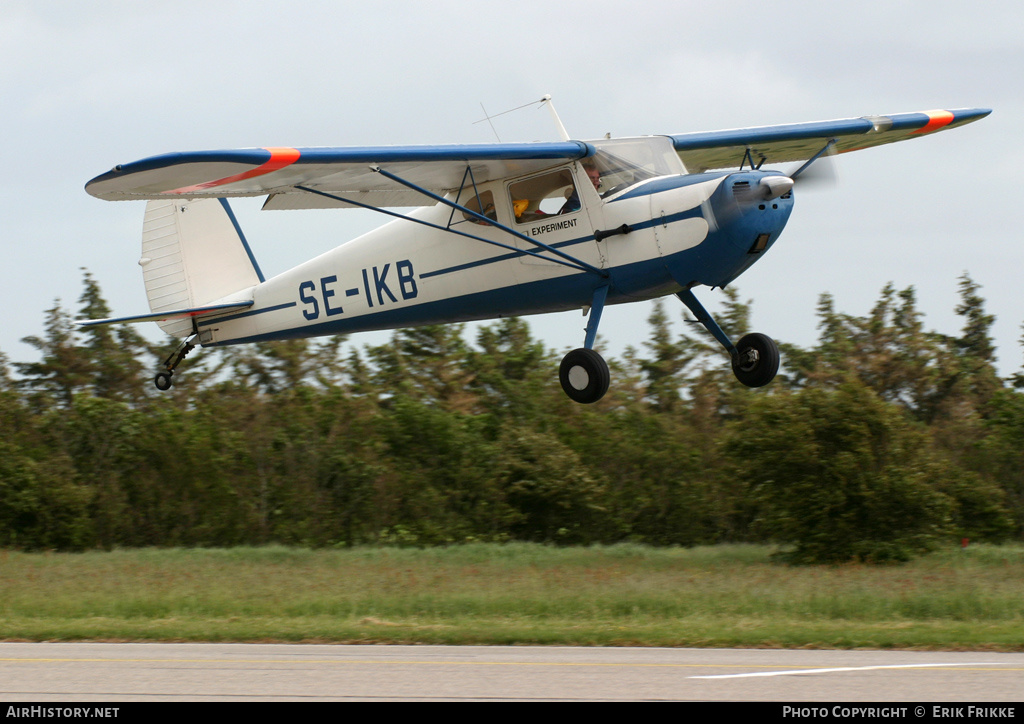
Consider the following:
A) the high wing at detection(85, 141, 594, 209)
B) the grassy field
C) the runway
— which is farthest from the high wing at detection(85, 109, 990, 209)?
the grassy field

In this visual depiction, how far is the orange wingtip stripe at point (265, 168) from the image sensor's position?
10.5 meters

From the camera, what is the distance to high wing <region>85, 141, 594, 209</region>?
10086mm

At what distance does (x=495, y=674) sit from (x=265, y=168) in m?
4.99

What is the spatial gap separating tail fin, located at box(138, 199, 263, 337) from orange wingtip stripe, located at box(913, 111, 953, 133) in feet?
31.1

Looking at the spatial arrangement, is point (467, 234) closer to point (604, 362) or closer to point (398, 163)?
point (398, 163)

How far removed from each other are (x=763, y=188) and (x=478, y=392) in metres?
24.9

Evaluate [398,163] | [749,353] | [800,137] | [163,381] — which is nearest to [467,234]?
[398,163]

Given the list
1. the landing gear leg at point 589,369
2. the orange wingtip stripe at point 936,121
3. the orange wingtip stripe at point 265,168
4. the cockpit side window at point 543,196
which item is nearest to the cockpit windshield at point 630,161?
the cockpit side window at point 543,196

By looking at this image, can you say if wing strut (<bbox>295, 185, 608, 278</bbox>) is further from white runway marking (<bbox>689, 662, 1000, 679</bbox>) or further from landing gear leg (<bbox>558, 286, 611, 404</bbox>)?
white runway marking (<bbox>689, 662, 1000, 679</bbox>)

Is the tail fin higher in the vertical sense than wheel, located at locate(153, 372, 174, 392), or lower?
higher

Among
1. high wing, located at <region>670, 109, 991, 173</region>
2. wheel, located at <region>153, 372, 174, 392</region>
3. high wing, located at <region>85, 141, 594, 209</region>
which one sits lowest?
wheel, located at <region>153, 372, 174, 392</region>

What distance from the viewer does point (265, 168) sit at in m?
10.5
